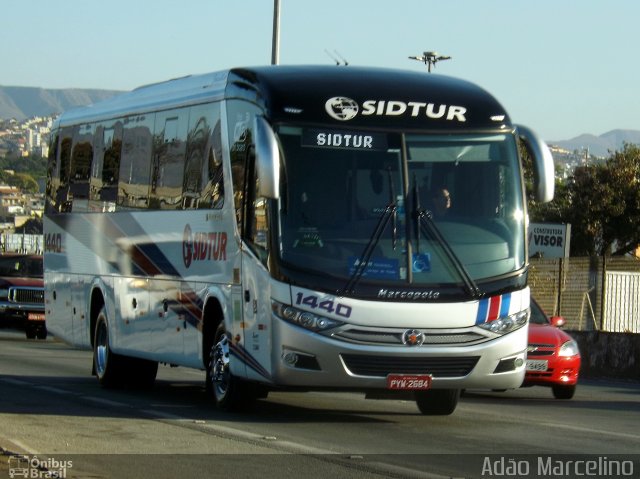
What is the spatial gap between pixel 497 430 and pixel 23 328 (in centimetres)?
2167

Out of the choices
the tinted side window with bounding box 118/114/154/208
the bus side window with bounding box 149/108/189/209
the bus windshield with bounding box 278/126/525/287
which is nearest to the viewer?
the bus windshield with bounding box 278/126/525/287

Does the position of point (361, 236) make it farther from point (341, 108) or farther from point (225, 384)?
point (225, 384)

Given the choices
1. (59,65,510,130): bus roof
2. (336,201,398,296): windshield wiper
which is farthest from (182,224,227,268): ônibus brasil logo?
(336,201,398,296): windshield wiper

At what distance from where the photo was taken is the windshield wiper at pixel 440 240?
13.6m

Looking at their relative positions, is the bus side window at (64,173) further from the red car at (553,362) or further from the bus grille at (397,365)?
the bus grille at (397,365)

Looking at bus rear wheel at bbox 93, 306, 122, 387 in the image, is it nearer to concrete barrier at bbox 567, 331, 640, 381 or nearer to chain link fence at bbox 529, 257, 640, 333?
concrete barrier at bbox 567, 331, 640, 381

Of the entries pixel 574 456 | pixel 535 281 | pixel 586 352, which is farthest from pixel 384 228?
pixel 535 281

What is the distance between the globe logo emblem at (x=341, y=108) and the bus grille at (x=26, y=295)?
2023cm

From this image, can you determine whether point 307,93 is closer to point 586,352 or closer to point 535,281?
point 586,352

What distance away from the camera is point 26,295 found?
33.1 meters

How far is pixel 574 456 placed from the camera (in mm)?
11688

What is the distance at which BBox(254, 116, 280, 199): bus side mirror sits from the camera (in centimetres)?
1328

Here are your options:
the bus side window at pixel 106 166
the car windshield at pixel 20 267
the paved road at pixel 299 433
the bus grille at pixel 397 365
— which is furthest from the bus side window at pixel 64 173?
the car windshield at pixel 20 267

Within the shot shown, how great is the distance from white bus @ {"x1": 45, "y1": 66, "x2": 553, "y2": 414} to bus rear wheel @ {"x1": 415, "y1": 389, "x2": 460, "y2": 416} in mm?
21
